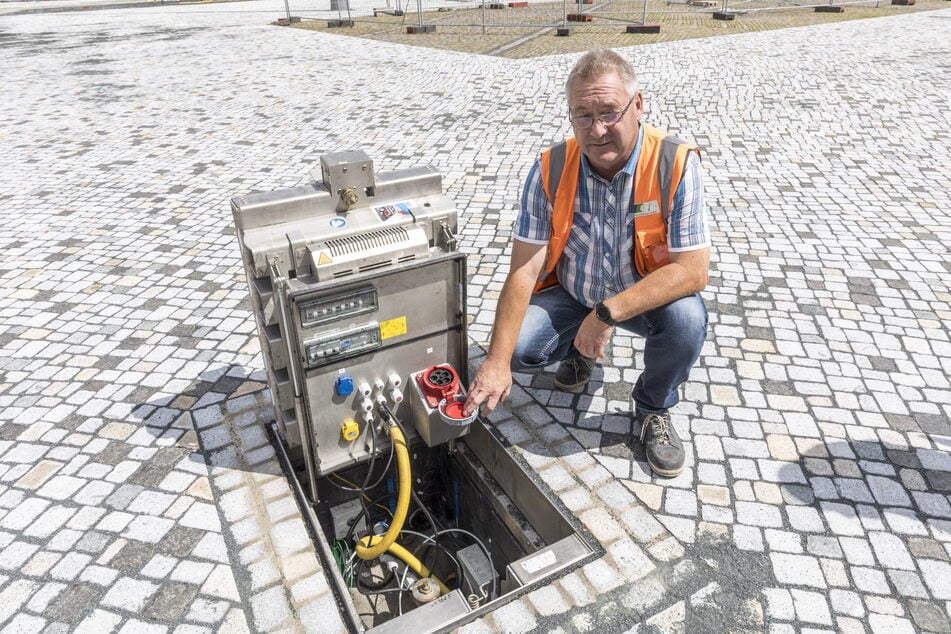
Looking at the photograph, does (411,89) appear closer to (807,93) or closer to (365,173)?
(807,93)

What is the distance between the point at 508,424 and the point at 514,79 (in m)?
10.4

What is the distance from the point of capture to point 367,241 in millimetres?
2793

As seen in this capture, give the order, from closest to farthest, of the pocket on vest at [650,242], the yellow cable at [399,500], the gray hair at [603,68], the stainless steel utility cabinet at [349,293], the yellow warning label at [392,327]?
the stainless steel utility cabinet at [349,293]
the gray hair at [603,68]
the yellow warning label at [392,327]
the yellow cable at [399,500]
the pocket on vest at [650,242]

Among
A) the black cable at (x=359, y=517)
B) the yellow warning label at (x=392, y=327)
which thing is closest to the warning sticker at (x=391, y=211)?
the yellow warning label at (x=392, y=327)

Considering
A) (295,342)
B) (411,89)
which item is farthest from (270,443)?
(411,89)

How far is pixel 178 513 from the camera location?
10.6 ft

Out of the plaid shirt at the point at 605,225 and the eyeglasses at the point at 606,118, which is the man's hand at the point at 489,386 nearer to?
the plaid shirt at the point at 605,225

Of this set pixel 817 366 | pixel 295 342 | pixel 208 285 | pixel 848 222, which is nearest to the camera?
pixel 295 342

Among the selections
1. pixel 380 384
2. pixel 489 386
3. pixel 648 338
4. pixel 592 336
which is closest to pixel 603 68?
pixel 592 336

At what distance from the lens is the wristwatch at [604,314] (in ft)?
10.1

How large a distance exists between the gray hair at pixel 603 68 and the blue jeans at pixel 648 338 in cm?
110

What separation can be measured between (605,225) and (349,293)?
4.51 feet

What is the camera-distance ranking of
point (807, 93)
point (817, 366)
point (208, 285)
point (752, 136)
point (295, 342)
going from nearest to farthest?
point (295, 342) < point (817, 366) < point (208, 285) < point (752, 136) < point (807, 93)

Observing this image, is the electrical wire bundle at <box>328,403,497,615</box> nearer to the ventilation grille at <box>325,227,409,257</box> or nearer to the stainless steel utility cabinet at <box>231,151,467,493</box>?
the stainless steel utility cabinet at <box>231,151,467,493</box>
